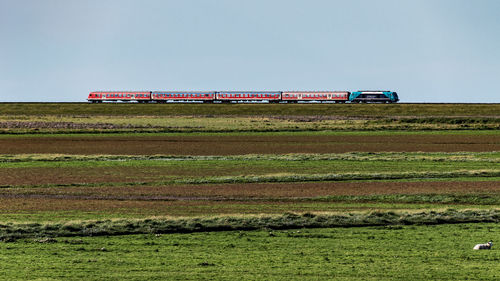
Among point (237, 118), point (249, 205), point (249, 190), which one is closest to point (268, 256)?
point (249, 205)

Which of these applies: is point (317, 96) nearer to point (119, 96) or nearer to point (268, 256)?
point (119, 96)

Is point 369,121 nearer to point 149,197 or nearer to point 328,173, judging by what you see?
point 328,173

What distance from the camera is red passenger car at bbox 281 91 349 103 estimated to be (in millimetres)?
138500

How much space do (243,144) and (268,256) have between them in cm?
4596

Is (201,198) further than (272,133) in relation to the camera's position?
No

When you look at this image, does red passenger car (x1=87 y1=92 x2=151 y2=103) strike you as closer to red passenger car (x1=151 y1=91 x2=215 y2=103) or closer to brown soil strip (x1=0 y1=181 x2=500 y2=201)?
red passenger car (x1=151 y1=91 x2=215 y2=103)

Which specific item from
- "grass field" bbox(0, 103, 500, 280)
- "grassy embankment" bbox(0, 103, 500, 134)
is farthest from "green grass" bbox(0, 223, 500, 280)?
"grassy embankment" bbox(0, 103, 500, 134)

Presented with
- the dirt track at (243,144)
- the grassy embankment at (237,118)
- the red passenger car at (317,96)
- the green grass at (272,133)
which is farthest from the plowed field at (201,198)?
the red passenger car at (317,96)

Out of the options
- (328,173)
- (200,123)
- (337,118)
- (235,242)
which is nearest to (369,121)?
(337,118)

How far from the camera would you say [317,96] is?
140 m

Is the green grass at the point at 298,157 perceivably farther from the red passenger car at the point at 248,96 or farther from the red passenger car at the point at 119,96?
the red passenger car at the point at 119,96

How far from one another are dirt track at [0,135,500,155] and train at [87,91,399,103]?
6167 cm

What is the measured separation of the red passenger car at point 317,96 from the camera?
454ft

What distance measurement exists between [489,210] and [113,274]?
55.6 ft
